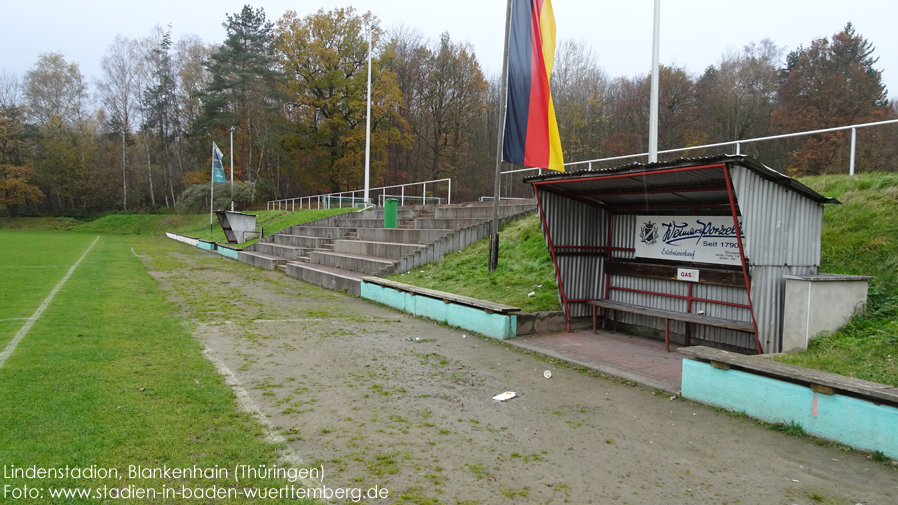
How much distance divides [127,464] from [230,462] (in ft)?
2.26

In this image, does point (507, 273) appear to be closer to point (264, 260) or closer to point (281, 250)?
point (264, 260)

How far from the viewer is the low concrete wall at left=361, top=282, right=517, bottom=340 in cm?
834

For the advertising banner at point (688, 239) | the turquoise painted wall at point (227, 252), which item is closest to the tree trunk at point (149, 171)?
the turquoise painted wall at point (227, 252)

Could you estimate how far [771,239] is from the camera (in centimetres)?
612

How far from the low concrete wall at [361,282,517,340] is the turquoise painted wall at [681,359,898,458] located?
3.19 metres

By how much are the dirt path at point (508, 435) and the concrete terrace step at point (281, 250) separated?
13322mm

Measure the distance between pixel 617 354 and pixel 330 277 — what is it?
9544 millimetres

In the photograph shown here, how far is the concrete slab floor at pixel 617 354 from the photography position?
6275 millimetres

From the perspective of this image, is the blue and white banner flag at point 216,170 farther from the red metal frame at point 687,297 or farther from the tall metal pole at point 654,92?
the red metal frame at point 687,297

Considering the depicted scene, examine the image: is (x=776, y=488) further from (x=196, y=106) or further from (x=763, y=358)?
(x=196, y=106)

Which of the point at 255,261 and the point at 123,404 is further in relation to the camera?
the point at 255,261

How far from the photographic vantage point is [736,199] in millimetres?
5770

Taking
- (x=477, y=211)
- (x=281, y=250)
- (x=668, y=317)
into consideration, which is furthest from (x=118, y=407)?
(x=281, y=250)

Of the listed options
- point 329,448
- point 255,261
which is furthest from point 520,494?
point 255,261
